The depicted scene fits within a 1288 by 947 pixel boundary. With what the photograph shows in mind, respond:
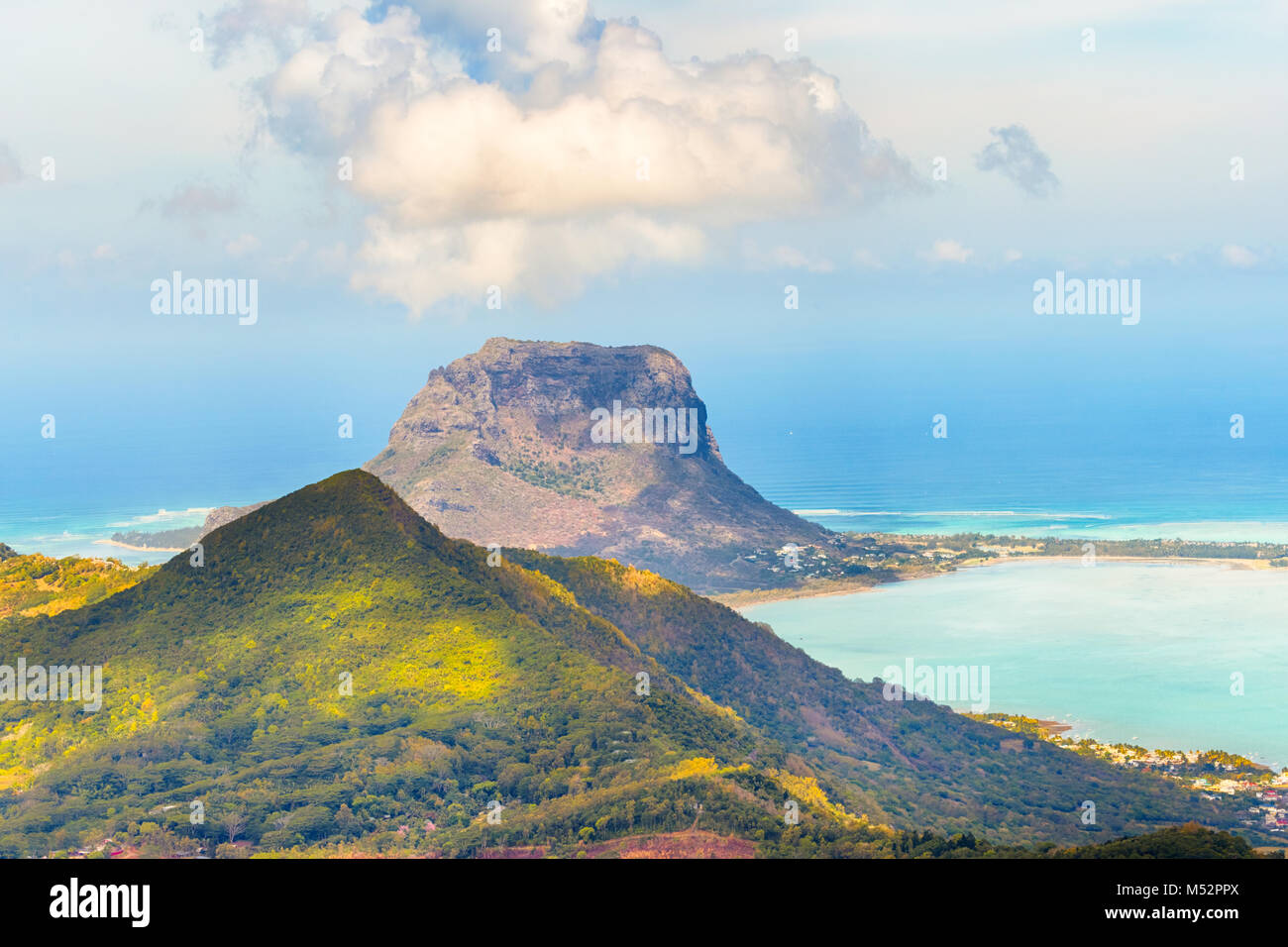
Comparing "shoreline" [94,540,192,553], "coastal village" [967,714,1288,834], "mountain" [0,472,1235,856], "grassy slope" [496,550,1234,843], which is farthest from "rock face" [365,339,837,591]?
"mountain" [0,472,1235,856]

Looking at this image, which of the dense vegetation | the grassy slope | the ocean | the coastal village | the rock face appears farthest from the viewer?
the rock face

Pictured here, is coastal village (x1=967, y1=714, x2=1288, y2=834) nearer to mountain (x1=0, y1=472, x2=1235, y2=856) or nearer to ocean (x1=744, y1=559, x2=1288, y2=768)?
mountain (x1=0, y1=472, x2=1235, y2=856)

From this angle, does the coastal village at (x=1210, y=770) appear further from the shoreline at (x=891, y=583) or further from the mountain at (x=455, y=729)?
the shoreline at (x=891, y=583)

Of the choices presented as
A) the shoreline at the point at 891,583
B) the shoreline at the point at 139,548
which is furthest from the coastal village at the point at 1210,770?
the shoreline at the point at 139,548

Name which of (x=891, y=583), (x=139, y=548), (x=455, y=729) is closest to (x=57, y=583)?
(x=455, y=729)
